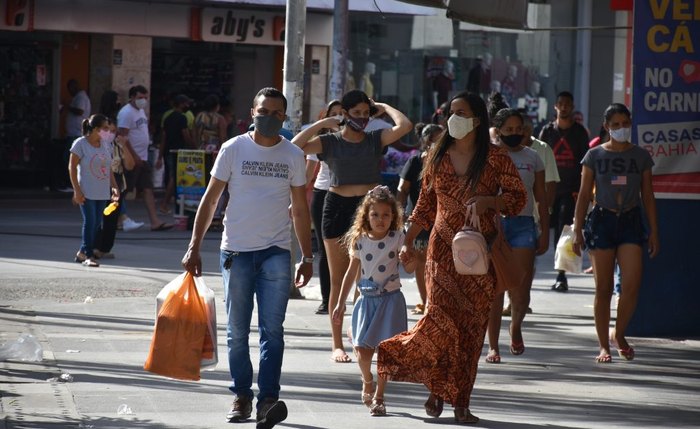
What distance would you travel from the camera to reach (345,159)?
9812 mm

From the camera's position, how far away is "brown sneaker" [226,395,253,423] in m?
7.48

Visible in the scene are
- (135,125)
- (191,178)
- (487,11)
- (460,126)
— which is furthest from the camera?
(135,125)

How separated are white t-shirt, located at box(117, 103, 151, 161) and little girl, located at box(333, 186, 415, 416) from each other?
11.6 metres

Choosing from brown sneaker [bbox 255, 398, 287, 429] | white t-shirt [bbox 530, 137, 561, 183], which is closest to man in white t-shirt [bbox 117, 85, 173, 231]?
white t-shirt [bbox 530, 137, 561, 183]

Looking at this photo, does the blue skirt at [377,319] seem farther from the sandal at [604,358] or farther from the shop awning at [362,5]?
the shop awning at [362,5]

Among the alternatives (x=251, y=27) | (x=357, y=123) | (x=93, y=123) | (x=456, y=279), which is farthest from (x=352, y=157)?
(x=251, y=27)

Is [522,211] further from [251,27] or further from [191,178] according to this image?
[251,27]

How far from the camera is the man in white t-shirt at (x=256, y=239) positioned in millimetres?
7430

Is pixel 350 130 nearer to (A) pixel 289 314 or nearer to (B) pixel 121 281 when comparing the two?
(A) pixel 289 314

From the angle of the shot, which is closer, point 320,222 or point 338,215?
point 338,215

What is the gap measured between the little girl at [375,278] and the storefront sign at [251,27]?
16777 mm

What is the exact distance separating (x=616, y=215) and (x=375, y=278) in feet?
7.52

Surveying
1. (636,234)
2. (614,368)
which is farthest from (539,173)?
(614,368)

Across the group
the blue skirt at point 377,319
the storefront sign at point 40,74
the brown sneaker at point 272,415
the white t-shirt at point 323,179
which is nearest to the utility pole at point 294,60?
the white t-shirt at point 323,179
